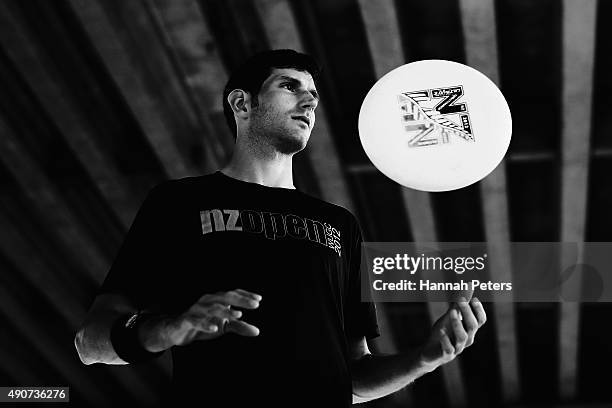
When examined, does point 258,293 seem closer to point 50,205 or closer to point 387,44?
point 387,44

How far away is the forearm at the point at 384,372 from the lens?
1.75 metres

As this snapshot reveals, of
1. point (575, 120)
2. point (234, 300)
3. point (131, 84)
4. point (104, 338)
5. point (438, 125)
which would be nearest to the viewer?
point (234, 300)

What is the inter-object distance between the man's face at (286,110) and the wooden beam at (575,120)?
3000 mm

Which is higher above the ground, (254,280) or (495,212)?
(254,280)

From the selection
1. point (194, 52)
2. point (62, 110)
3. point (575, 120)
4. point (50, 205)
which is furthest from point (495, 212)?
point (50, 205)

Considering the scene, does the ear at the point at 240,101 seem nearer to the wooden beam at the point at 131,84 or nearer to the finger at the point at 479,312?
the finger at the point at 479,312

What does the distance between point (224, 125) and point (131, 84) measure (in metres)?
0.74

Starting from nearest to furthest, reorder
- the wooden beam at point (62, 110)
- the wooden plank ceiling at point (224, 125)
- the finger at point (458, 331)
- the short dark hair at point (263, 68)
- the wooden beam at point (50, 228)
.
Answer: the finger at point (458, 331), the short dark hair at point (263, 68), the wooden plank ceiling at point (224, 125), the wooden beam at point (62, 110), the wooden beam at point (50, 228)

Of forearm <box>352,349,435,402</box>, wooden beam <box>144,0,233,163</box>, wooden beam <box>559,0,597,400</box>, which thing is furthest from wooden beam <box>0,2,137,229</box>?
forearm <box>352,349,435,402</box>

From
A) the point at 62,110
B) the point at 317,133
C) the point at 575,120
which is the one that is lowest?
the point at 575,120

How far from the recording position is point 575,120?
215 inches

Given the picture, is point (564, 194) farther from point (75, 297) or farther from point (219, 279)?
point (219, 279)

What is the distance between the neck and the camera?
75.0 inches

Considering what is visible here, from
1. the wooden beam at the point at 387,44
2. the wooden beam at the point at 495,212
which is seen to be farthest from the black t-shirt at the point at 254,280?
the wooden beam at the point at 495,212
